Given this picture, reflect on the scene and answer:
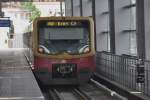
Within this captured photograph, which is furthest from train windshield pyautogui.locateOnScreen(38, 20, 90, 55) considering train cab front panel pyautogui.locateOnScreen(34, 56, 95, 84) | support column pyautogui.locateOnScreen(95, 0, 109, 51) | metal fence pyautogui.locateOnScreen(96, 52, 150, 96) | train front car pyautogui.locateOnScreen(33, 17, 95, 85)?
support column pyautogui.locateOnScreen(95, 0, 109, 51)

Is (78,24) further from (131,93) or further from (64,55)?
(131,93)

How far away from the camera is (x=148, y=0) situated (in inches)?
814

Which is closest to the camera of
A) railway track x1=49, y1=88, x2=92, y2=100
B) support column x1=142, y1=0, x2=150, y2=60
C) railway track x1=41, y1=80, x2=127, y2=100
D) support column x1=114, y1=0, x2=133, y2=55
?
railway track x1=41, y1=80, x2=127, y2=100

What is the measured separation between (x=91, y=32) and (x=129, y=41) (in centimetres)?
411

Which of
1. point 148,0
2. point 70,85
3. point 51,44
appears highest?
point 148,0

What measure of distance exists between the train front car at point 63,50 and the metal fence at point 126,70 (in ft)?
3.64

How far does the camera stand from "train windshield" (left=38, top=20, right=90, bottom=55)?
22.5m

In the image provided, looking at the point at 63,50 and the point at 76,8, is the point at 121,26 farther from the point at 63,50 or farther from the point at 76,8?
the point at 76,8

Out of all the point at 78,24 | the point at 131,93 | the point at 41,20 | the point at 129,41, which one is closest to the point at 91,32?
the point at 78,24

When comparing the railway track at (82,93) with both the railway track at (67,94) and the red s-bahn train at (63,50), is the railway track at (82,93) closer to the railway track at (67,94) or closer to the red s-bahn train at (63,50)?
the railway track at (67,94)

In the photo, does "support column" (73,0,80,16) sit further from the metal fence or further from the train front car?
the train front car

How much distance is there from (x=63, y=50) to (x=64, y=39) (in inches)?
19.5

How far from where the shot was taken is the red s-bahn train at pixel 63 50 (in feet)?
72.6

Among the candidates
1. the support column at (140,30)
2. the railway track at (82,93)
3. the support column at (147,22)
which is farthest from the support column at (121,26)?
the support column at (140,30)
